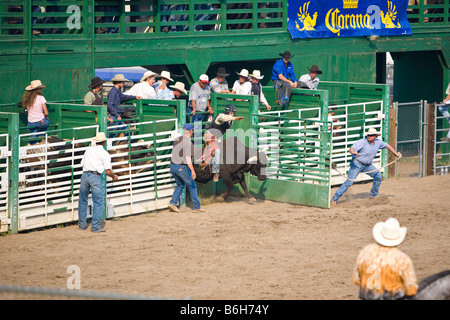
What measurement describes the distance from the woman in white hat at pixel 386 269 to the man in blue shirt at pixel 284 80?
10.7m

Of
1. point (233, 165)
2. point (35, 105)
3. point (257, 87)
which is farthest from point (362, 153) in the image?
point (35, 105)

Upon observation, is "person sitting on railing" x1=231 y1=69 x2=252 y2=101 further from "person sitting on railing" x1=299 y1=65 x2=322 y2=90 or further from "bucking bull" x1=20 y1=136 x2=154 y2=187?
"bucking bull" x1=20 y1=136 x2=154 y2=187

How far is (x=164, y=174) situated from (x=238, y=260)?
4.25 meters

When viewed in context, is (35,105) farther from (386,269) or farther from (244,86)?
(386,269)

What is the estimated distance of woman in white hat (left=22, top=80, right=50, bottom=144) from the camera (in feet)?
51.0

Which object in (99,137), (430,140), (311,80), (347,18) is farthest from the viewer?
(347,18)

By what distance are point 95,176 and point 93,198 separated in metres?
0.41

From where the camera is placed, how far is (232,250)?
1282cm

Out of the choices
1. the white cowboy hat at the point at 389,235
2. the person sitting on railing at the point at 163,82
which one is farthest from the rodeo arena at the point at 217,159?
the person sitting on railing at the point at 163,82

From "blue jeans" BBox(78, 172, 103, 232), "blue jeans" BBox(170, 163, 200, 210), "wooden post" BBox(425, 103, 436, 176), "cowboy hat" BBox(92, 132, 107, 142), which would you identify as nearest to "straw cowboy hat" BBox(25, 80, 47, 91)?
"cowboy hat" BBox(92, 132, 107, 142)

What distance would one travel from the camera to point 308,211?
15.8 metres

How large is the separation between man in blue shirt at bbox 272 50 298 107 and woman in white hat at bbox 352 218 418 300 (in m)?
10.7

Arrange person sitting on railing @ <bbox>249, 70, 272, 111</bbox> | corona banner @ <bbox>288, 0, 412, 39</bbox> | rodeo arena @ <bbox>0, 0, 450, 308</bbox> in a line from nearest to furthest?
rodeo arena @ <bbox>0, 0, 450, 308</bbox> < person sitting on railing @ <bbox>249, 70, 272, 111</bbox> < corona banner @ <bbox>288, 0, 412, 39</bbox>
